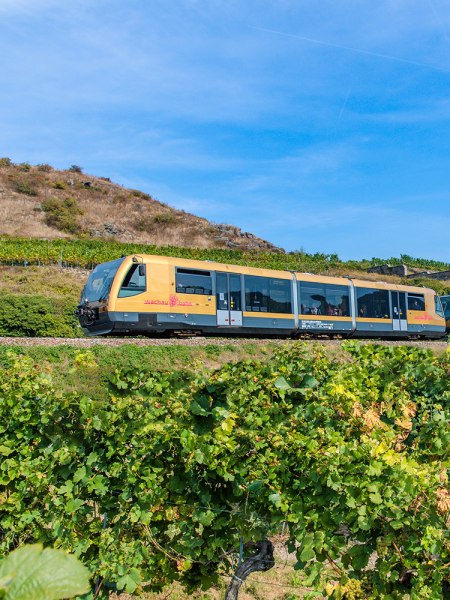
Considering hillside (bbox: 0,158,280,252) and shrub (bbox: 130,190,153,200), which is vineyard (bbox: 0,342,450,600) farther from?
shrub (bbox: 130,190,153,200)

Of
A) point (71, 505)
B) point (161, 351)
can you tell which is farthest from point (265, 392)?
point (161, 351)

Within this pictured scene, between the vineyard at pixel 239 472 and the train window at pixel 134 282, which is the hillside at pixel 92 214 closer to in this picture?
the train window at pixel 134 282

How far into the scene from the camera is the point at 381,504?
3.81m

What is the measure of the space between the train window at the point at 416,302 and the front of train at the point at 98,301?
1649 cm

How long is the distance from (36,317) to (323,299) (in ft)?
45.0

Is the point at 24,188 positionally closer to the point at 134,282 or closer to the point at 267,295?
the point at 267,295

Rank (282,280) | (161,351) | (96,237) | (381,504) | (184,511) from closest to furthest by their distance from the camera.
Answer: (381,504) < (184,511) < (161,351) < (282,280) < (96,237)

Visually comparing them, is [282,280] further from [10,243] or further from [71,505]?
[10,243]

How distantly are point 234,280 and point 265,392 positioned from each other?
16928mm

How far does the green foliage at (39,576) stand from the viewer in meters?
0.66

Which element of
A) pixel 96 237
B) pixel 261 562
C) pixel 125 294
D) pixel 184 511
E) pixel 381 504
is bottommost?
pixel 261 562

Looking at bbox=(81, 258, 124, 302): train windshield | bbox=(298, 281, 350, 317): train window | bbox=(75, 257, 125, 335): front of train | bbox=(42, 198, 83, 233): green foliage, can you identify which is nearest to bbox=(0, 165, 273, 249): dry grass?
bbox=(42, 198, 83, 233): green foliage

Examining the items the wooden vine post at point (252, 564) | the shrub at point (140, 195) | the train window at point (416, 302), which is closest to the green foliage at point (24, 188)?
the shrub at point (140, 195)

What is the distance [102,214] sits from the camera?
247 feet
